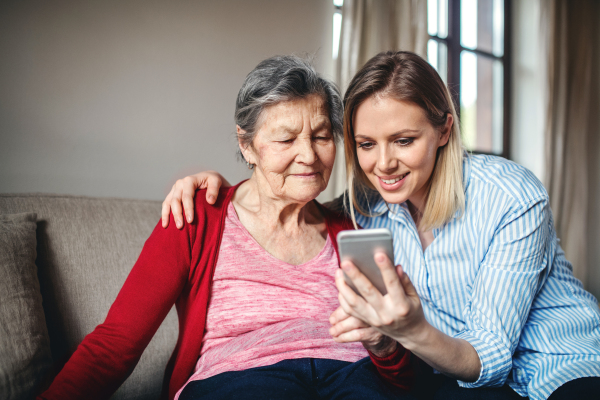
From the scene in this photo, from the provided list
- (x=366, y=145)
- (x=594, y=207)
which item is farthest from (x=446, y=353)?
(x=594, y=207)

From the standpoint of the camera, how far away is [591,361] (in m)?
1.01

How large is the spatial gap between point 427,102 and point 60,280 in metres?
1.20

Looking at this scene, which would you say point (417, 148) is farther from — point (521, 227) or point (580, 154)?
point (580, 154)

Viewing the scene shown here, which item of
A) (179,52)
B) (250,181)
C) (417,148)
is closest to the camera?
(417,148)

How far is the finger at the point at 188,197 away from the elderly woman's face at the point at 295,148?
20cm

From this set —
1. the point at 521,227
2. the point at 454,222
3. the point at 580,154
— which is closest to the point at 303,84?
the point at 454,222

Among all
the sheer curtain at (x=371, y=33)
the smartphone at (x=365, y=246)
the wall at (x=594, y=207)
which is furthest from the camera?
the wall at (x=594, y=207)

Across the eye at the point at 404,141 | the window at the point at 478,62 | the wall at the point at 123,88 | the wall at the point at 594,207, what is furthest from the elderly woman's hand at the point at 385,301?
the wall at the point at 594,207

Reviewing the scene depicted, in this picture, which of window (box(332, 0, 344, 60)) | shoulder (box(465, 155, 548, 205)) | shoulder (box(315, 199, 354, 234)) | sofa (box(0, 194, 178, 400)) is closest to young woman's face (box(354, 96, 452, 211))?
shoulder (box(465, 155, 548, 205))

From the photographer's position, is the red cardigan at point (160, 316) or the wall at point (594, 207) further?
the wall at point (594, 207)

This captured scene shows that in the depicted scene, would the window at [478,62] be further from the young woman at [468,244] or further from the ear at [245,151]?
the ear at [245,151]

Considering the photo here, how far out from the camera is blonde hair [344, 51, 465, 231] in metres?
1.10

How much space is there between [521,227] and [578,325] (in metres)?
0.34

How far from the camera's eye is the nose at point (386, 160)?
3.63 feet
